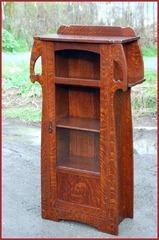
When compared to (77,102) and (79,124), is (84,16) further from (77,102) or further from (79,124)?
(79,124)

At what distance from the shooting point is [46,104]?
4051mm

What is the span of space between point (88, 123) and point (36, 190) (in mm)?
1138

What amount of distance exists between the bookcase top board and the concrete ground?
4.73 feet

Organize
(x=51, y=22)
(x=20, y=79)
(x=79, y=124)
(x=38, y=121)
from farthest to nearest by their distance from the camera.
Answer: (x=51, y=22) → (x=20, y=79) → (x=38, y=121) → (x=79, y=124)

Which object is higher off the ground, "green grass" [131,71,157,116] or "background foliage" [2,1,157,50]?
"background foliage" [2,1,157,50]

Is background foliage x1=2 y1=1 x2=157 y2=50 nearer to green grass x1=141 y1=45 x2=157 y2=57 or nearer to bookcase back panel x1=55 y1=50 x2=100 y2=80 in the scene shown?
green grass x1=141 y1=45 x2=157 y2=57

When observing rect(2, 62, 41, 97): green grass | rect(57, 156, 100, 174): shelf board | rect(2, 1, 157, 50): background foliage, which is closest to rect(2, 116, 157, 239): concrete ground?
rect(57, 156, 100, 174): shelf board

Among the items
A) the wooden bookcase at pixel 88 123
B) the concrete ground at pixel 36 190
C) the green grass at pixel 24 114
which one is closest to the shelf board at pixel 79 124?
the wooden bookcase at pixel 88 123

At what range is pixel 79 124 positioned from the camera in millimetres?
4090

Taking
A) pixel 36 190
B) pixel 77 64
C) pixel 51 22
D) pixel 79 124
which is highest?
pixel 51 22

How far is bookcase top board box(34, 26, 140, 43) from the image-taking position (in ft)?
12.3

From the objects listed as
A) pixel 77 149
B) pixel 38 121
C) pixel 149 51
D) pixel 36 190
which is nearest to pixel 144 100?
pixel 38 121

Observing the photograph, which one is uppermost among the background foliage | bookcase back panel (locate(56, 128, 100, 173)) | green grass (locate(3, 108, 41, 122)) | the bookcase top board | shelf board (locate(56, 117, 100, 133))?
the background foliage

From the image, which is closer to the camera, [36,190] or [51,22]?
[36,190]
